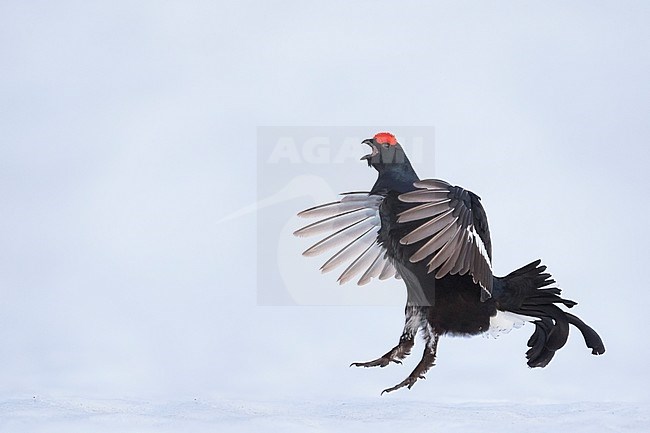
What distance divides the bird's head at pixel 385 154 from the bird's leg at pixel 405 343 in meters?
0.48

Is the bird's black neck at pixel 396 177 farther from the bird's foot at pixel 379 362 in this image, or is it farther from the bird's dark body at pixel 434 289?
the bird's foot at pixel 379 362

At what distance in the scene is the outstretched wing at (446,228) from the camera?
97.1 inches

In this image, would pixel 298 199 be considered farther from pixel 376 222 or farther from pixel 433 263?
pixel 433 263

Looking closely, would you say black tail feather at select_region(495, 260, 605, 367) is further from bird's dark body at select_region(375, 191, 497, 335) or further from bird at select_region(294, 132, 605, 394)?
bird's dark body at select_region(375, 191, 497, 335)

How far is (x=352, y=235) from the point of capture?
3082 mm

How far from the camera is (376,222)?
3062mm

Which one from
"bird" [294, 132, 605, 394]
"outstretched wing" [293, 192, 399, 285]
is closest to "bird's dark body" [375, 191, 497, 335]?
"bird" [294, 132, 605, 394]

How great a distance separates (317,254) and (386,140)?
0.51 meters

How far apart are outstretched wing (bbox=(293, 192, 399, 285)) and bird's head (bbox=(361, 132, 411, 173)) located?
197 mm

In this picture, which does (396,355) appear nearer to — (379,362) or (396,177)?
(379,362)

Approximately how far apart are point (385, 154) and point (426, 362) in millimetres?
697

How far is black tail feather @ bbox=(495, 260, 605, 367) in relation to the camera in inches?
115

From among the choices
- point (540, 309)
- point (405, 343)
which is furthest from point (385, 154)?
point (540, 309)

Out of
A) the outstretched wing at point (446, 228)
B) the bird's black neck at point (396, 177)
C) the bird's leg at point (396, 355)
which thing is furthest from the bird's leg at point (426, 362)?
the bird's black neck at point (396, 177)
